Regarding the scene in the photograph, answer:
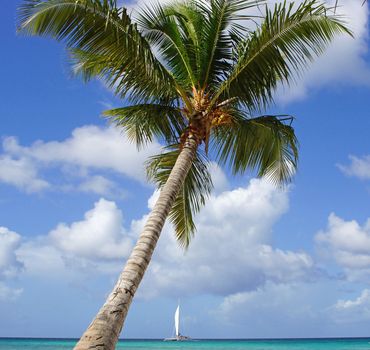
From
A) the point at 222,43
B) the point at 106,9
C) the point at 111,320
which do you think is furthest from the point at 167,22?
the point at 111,320

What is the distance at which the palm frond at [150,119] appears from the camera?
34.8 feet

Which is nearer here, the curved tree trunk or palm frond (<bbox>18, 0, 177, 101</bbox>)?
the curved tree trunk

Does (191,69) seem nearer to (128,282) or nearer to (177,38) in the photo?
(177,38)

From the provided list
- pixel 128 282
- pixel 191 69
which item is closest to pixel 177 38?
pixel 191 69

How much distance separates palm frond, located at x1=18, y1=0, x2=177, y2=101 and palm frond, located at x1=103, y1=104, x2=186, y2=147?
268 millimetres

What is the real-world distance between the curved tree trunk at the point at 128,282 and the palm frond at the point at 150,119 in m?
1.95

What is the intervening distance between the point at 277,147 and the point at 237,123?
1.22 meters

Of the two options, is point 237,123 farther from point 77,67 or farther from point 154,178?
point 77,67

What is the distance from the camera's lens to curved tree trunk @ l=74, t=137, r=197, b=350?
510 centimetres

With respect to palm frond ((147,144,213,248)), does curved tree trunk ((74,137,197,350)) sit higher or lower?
lower

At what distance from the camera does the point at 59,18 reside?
8938 mm

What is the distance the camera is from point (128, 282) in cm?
611

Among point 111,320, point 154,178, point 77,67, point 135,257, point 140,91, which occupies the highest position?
point 77,67

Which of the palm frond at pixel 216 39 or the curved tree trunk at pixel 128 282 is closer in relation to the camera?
the curved tree trunk at pixel 128 282
